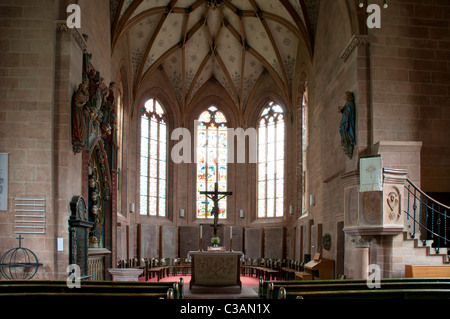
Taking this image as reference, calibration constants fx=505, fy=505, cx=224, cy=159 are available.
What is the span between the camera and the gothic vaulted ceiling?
57.5ft

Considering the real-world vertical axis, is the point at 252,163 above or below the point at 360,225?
above

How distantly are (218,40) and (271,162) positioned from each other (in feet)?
19.3

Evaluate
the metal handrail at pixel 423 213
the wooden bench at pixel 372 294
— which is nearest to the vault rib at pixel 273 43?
the metal handrail at pixel 423 213

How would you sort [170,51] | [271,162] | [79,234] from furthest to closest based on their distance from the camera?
[271,162]
[170,51]
[79,234]

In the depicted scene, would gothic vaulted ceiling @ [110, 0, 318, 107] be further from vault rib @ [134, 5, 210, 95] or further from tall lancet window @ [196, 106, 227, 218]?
tall lancet window @ [196, 106, 227, 218]

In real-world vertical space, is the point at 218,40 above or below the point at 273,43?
above

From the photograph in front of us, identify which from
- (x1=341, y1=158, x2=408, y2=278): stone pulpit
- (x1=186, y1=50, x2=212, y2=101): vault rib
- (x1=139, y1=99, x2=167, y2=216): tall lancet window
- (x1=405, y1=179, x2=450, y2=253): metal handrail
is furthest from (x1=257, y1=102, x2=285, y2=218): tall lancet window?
(x1=341, y1=158, x2=408, y2=278): stone pulpit

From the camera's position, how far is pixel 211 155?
23406mm

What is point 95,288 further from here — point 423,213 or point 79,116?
point 423,213

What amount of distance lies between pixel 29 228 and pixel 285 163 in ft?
42.8

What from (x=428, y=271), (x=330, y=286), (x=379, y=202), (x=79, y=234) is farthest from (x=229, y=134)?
(x=330, y=286)

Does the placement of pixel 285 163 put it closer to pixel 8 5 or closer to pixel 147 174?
pixel 147 174
